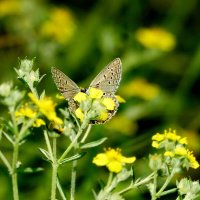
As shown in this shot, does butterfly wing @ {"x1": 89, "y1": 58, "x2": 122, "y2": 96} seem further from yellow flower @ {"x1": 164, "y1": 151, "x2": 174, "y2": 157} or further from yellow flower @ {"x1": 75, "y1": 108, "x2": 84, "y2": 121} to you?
yellow flower @ {"x1": 164, "y1": 151, "x2": 174, "y2": 157}

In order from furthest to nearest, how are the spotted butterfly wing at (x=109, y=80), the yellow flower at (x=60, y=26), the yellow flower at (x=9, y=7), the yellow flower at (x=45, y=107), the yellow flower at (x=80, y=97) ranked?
the yellow flower at (x=9, y=7) → the yellow flower at (x=60, y=26) → the spotted butterfly wing at (x=109, y=80) → the yellow flower at (x=80, y=97) → the yellow flower at (x=45, y=107)

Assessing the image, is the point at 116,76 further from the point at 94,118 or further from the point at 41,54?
the point at 41,54

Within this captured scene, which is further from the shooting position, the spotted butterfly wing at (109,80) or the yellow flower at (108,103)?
the spotted butterfly wing at (109,80)

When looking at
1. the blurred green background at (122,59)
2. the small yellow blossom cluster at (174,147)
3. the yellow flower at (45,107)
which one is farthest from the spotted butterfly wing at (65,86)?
the blurred green background at (122,59)

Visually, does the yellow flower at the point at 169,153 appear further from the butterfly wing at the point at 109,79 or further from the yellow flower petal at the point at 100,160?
the butterfly wing at the point at 109,79

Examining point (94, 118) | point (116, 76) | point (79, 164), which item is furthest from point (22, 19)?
point (94, 118)

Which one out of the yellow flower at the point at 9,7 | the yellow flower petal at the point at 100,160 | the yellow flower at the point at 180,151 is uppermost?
the yellow flower at the point at 9,7
